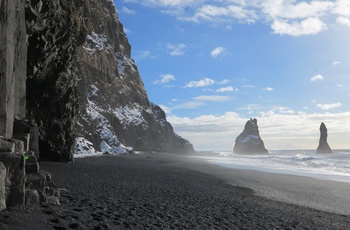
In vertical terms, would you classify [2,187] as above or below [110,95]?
below

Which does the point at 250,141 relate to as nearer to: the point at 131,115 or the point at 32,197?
the point at 131,115

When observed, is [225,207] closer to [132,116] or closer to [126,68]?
[132,116]

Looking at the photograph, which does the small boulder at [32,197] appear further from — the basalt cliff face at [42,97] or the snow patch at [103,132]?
the snow patch at [103,132]

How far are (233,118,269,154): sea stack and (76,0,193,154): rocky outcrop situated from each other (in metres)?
58.7

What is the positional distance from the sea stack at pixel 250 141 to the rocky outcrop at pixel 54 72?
140791 millimetres

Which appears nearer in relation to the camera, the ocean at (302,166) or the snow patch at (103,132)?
the ocean at (302,166)

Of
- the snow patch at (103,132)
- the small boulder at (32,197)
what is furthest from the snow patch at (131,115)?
the small boulder at (32,197)

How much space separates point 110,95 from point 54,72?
53.9 m

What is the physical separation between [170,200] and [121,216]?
4.05 meters

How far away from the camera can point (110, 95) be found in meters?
75.1

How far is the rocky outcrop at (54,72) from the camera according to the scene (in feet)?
57.3

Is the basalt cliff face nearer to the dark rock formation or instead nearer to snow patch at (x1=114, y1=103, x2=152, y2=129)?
the dark rock formation

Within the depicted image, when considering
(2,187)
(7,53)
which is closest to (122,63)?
(7,53)

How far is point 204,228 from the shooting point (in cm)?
839
